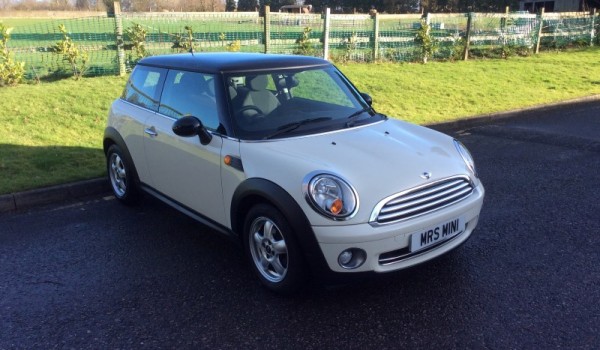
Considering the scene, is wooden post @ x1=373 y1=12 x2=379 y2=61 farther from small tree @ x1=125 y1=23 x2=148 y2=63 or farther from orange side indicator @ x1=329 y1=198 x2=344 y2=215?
orange side indicator @ x1=329 y1=198 x2=344 y2=215

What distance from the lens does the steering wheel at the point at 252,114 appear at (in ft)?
12.1

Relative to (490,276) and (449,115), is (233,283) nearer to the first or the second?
Answer: (490,276)

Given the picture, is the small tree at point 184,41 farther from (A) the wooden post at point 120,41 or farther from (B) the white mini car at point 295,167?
(B) the white mini car at point 295,167

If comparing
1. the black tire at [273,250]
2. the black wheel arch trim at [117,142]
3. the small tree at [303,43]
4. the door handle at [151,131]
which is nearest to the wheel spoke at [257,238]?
the black tire at [273,250]

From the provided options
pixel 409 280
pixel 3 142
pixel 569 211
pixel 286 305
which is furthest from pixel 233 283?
pixel 3 142

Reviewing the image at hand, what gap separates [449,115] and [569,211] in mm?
4996

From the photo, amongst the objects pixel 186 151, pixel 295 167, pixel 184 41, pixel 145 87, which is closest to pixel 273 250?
pixel 295 167

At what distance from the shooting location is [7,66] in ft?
29.9

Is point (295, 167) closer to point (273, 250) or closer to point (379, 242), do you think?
point (273, 250)

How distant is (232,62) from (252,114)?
1.80 ft

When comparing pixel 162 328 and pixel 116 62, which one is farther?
pixel 116 62

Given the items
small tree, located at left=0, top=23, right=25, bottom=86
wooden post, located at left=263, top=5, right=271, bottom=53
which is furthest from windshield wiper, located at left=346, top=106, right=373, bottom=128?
wooden post, located at left=263, top=5, right=271, bottom=53

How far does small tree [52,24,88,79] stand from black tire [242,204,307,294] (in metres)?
8.10

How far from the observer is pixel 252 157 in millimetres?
3357
